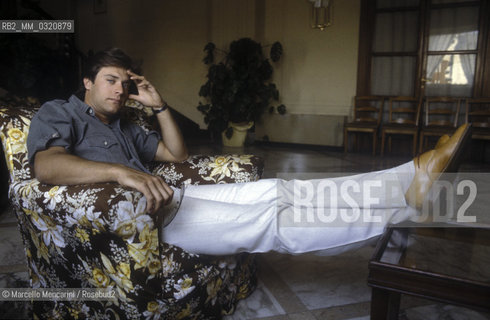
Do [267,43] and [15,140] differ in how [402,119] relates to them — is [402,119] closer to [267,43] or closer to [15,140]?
[267,43]

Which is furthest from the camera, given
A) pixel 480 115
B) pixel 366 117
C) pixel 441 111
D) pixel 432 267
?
pixel 366 117

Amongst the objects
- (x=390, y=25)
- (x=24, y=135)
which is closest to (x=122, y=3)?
(x=390, y=25)

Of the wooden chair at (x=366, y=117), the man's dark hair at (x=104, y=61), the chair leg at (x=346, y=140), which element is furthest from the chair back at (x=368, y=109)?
the man's dark hair at (x=104, y=61)

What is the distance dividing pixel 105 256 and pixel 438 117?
5150mm

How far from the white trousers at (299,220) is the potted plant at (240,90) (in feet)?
14.5

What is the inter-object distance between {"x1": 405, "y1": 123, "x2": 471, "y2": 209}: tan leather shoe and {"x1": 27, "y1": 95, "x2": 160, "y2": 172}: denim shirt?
3.67 ft

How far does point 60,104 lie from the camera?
1624 millimetres

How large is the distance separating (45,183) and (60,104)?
0.46 meters

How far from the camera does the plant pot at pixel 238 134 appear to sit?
5977mm

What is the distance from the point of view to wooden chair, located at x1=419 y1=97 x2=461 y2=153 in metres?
4.77

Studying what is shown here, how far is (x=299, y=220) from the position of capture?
1347mm

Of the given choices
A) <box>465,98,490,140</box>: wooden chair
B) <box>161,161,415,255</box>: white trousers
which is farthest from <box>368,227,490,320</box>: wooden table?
<box>465,98,490,140</box>: wooden chair

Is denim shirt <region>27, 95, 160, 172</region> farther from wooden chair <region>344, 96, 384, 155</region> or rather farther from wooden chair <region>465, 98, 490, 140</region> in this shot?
wooden chair <region>465, 98, 490, 140</region>

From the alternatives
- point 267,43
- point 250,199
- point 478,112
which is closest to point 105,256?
point 250,199
